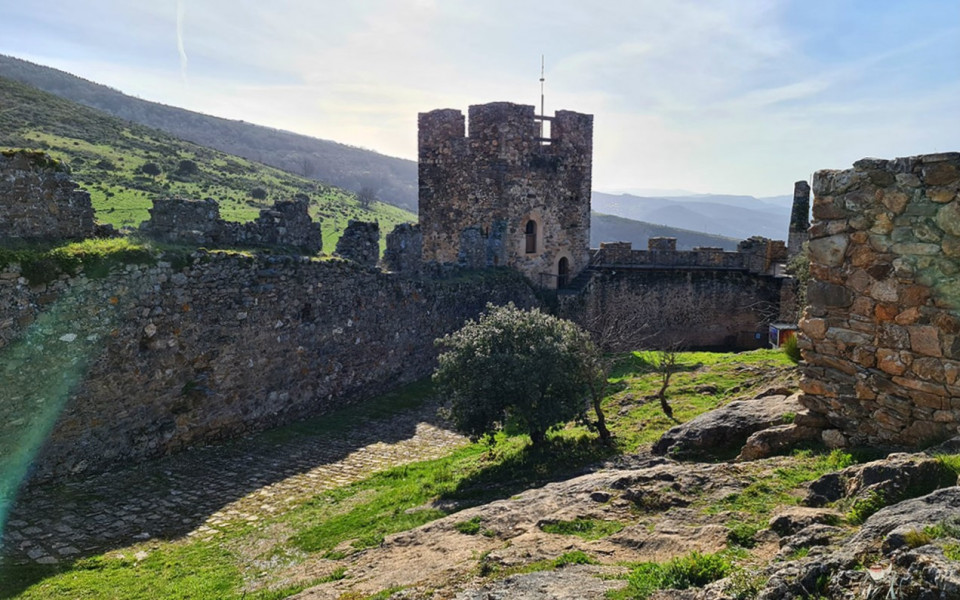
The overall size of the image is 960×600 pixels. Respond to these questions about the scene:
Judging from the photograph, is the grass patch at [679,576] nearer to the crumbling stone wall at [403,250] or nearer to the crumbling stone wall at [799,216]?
the crumbling stone wall at [403,250]

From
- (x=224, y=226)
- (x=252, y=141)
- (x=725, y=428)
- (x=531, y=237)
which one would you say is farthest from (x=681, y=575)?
(x=252, y=141)

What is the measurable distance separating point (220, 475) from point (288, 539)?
280 cm

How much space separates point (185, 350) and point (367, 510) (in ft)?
14.8

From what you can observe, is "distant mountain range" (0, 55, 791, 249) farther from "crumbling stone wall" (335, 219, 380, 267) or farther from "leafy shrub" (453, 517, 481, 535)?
"leafy shrub" (453, 517, 481, 535)

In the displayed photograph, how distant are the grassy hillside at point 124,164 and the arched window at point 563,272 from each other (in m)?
15.1

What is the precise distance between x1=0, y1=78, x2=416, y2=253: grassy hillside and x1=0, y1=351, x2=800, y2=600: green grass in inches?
750

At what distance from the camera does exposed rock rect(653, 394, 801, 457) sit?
7.71 meters

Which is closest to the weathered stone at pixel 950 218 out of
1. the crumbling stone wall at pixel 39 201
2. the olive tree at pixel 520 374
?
the olive tree at pixel 520 374

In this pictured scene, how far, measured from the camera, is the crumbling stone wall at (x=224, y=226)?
36.1 feet

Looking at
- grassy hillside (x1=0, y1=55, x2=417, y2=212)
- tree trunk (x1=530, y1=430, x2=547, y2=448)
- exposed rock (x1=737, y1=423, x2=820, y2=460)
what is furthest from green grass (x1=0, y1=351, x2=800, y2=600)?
grassy hillside (x1=0, y1=55, x2=417, y2=212)

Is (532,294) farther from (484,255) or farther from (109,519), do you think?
(109,519)

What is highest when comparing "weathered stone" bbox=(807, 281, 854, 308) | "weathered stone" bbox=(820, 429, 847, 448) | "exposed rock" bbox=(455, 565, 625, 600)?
"weathered stone" bbox=(807, 281, 854, 308)

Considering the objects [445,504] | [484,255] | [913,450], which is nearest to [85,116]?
[484,255]

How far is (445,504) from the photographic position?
8180 millimetres
